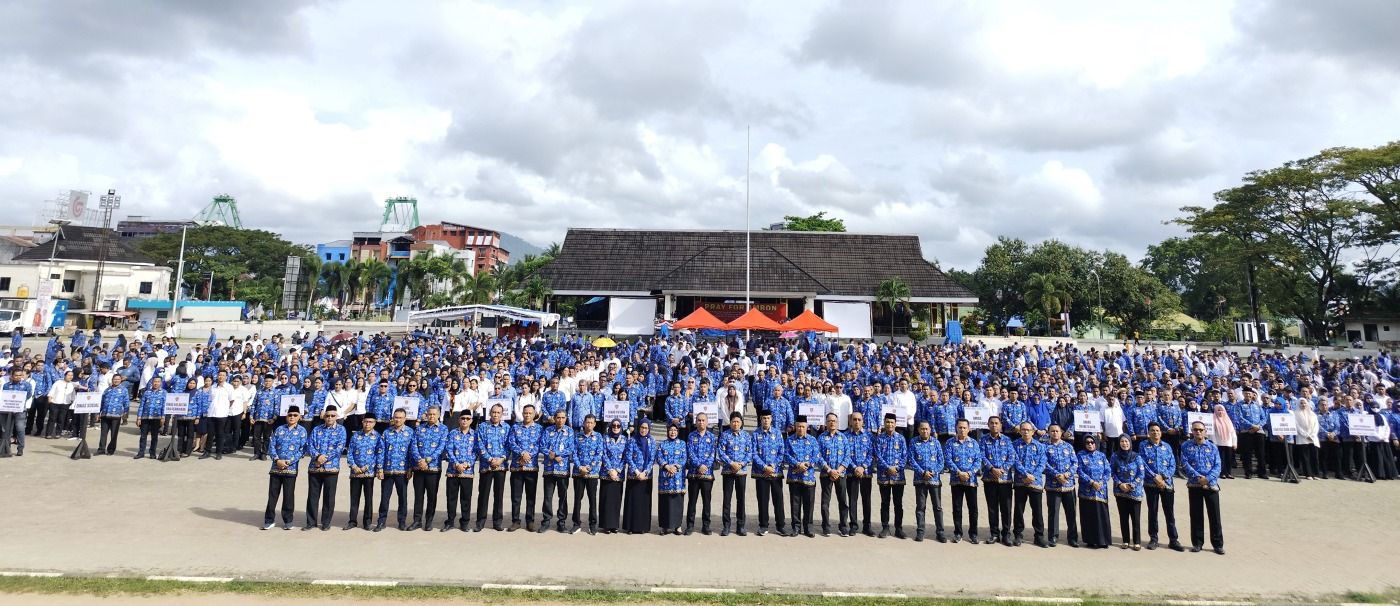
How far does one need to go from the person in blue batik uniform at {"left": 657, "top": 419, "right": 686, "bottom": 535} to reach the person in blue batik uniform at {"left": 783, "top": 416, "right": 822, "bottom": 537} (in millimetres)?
1371

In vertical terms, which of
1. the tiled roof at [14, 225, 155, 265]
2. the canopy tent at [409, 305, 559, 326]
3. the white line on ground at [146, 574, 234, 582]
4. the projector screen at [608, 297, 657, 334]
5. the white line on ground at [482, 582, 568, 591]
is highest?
the tiled roof at [14, 225, 155, 265]

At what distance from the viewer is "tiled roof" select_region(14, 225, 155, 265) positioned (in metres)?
54.3

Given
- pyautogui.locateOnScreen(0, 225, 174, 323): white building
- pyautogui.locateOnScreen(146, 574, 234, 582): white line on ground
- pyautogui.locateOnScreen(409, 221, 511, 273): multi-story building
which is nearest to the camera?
pyautogui.locateOnScreen(146, 574, 234, 582): white line on ground

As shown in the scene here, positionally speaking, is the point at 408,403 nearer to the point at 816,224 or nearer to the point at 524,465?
the point at 524,465

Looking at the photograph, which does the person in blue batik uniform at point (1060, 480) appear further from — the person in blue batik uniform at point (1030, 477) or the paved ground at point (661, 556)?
the paved ground at point (661, 556)

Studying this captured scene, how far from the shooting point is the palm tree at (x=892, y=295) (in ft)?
115

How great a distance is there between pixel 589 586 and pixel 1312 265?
49562 millimetres

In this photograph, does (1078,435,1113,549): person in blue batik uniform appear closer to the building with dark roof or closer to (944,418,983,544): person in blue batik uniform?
(944,418,983,544): person in blue batik uniform

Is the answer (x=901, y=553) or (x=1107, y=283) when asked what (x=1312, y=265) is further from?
(x=901, y=553)

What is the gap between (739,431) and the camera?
27.3ft

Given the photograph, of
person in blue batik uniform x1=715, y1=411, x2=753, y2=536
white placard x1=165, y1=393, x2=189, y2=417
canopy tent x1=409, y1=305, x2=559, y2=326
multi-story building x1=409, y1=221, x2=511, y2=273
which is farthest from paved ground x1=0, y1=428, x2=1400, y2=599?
multi-story building x1=409, y1=221, x2=511, y2=273

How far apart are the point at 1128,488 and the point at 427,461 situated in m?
8.34

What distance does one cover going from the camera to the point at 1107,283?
4750 centimetres

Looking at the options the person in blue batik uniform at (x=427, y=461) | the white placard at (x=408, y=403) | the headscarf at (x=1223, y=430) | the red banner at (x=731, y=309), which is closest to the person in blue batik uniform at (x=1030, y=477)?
the headscarf at (x=1223, y=430)
